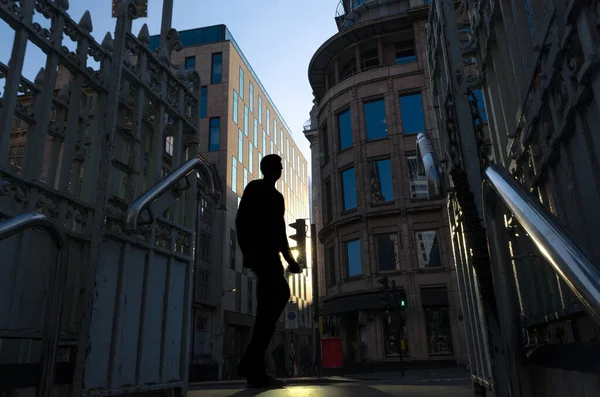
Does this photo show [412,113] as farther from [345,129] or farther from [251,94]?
[251,94]

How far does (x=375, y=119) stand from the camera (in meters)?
28.0

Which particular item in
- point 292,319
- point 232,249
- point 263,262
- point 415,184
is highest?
point 415,184

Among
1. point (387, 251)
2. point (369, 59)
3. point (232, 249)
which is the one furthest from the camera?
point (232, 249)

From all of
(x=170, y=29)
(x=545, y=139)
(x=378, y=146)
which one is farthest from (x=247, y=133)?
(x=545, y=139)

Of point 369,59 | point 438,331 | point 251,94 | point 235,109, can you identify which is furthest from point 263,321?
point 251,94

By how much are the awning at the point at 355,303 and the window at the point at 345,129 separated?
9408mm

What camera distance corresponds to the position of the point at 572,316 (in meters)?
2.69

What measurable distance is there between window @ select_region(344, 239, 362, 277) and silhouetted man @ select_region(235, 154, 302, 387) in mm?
22598

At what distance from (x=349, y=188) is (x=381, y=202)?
8.56 ft

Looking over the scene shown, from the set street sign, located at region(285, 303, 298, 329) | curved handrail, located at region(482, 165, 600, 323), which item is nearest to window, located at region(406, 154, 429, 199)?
street sign, located at region(285, 303, 298, 329)

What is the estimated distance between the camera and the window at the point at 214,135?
128ft

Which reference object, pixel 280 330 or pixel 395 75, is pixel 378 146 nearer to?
pixel 395 75

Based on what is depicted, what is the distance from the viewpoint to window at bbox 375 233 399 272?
25.3 meters

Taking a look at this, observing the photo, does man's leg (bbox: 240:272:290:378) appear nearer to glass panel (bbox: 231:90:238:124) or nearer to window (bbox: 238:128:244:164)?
glass panel (bbox: 231:90:238:124)
